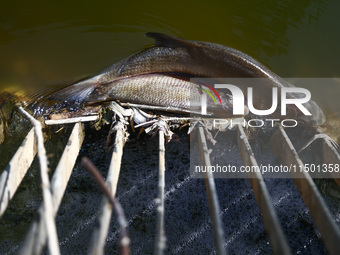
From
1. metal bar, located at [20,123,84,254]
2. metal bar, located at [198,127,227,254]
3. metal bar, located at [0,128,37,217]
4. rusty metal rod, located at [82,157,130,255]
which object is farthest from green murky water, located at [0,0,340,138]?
rusty metal rod, located at [82,157,130,255]

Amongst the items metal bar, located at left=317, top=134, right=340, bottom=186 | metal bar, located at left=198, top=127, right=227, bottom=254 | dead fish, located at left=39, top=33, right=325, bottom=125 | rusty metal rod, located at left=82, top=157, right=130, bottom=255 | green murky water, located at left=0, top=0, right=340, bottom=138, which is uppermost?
green murky water, located at left=0, top=0, right=340, bottom=138

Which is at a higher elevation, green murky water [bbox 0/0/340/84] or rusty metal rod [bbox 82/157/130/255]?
green murky water [bbox 0/0/340/84]

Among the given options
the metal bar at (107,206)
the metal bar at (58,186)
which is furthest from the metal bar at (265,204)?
the metal bar at (58,186)

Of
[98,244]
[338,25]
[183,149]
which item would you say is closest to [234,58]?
[183,149]

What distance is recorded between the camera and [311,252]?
84.8 inches

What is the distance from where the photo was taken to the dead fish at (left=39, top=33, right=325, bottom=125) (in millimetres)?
2602

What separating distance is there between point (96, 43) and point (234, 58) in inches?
57.4

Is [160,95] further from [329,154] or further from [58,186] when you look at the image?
[329,154]

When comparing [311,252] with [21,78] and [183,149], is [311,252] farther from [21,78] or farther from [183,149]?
[21,78]

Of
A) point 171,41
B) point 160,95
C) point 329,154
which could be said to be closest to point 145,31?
point 171,41

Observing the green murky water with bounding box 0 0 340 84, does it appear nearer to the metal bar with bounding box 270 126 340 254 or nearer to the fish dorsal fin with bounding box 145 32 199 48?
the fish dorsal fin with bounding box 145 32 199 48

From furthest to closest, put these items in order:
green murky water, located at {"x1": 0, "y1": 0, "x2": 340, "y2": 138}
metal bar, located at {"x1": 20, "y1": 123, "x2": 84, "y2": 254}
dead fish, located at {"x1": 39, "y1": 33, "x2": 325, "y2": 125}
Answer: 1. green murky water, located at {"x1": 0, "y1": 0, "x2": 340, "y2": 138}
2. dead fish, located at {"x1": 39, "y1": 33, "x2": 325, "y2": 125}
3. metal bar, located at {"x1": 20, "y1": 123, "x2": 84, "y2": 254}

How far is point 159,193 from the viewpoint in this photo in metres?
1.64

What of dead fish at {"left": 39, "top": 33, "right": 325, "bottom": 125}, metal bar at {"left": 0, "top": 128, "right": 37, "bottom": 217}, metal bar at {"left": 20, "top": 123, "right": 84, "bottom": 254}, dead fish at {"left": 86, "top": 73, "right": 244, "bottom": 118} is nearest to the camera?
metal bar at {"left": 20, "top": 123, "right": 84, "bottom": 254}
